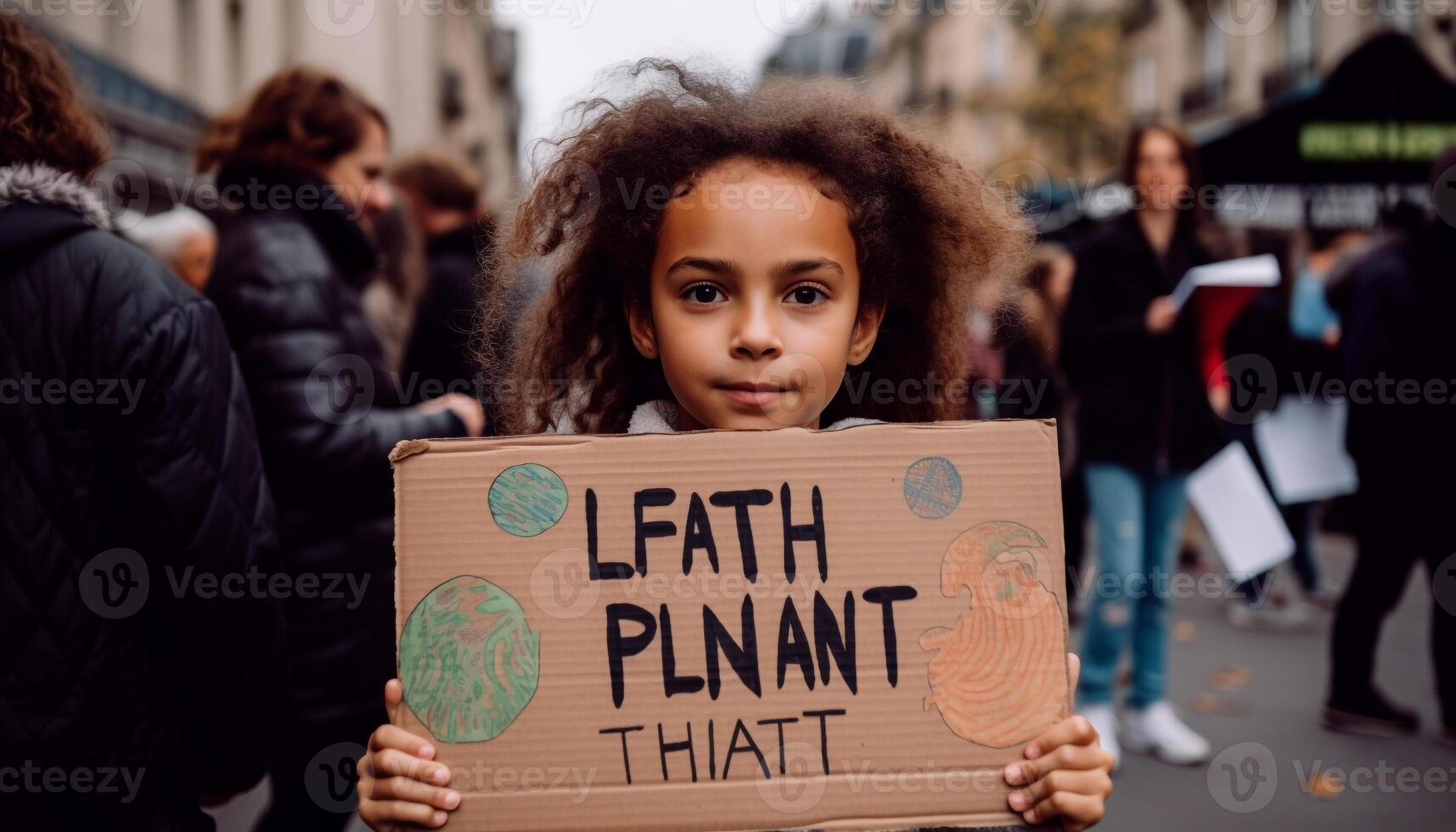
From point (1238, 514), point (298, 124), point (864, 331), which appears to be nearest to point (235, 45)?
point (298, 124)

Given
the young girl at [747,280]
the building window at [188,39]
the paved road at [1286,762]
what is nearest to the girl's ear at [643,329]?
the young girl at [747,280]

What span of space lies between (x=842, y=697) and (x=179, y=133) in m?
10.6

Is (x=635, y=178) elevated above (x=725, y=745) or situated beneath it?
elevated above

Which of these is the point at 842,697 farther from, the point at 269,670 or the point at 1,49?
the point at 1,49

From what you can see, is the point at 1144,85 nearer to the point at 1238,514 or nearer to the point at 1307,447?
the point at 1307,447

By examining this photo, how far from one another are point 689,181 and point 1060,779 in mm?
1038

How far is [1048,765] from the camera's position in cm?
145

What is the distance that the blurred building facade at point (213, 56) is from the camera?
8570mm

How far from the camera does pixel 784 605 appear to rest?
147 centimetres

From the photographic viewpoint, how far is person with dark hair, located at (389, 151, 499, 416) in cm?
398

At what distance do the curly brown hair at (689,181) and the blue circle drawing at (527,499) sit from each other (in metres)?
0.57

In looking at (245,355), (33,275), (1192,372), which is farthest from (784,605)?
(1192,372)

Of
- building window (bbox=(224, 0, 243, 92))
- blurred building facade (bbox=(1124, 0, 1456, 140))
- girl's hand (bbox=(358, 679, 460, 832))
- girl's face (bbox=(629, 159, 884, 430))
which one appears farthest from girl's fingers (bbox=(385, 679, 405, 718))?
blurred building facade (bbox=(1124, 0, 1456, 140))

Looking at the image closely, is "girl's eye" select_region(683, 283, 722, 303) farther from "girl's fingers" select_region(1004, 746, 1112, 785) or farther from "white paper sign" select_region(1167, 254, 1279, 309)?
"white paper sign" select_region(1167, 254, 1279, 309)
